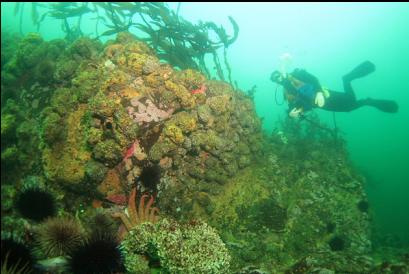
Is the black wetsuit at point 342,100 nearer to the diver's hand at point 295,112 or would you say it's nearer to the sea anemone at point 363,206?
the diver's hand at point 295,112

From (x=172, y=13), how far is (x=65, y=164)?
671 cm

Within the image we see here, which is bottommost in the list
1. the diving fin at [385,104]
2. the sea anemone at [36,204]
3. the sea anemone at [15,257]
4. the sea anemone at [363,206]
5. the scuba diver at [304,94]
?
the sea anemone at [15,257]

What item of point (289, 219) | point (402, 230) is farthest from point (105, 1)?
point (402, 230)

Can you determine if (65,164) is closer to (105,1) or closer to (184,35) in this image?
(184,35)

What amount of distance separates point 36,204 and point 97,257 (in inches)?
65.3

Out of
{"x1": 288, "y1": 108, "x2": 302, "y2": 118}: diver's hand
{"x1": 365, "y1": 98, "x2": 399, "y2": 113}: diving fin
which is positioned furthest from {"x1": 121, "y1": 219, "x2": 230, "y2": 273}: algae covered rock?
{"x1": 365, "y1": 98, "x2": 399, "y2": 113}: diving fin

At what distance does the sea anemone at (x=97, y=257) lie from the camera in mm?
4262

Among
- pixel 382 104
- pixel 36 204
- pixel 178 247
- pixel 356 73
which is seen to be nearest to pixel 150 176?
pixel 178 247

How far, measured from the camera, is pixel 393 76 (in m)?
103

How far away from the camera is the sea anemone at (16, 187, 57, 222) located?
5.01 meters

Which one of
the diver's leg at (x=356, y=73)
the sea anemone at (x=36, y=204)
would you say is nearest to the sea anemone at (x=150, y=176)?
the sea anemone at (x=36, y=204)

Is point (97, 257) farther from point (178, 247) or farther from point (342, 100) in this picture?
Answer: point (342, 100)

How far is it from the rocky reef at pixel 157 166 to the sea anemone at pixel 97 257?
149 mm

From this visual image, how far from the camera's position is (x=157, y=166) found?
6.96m
